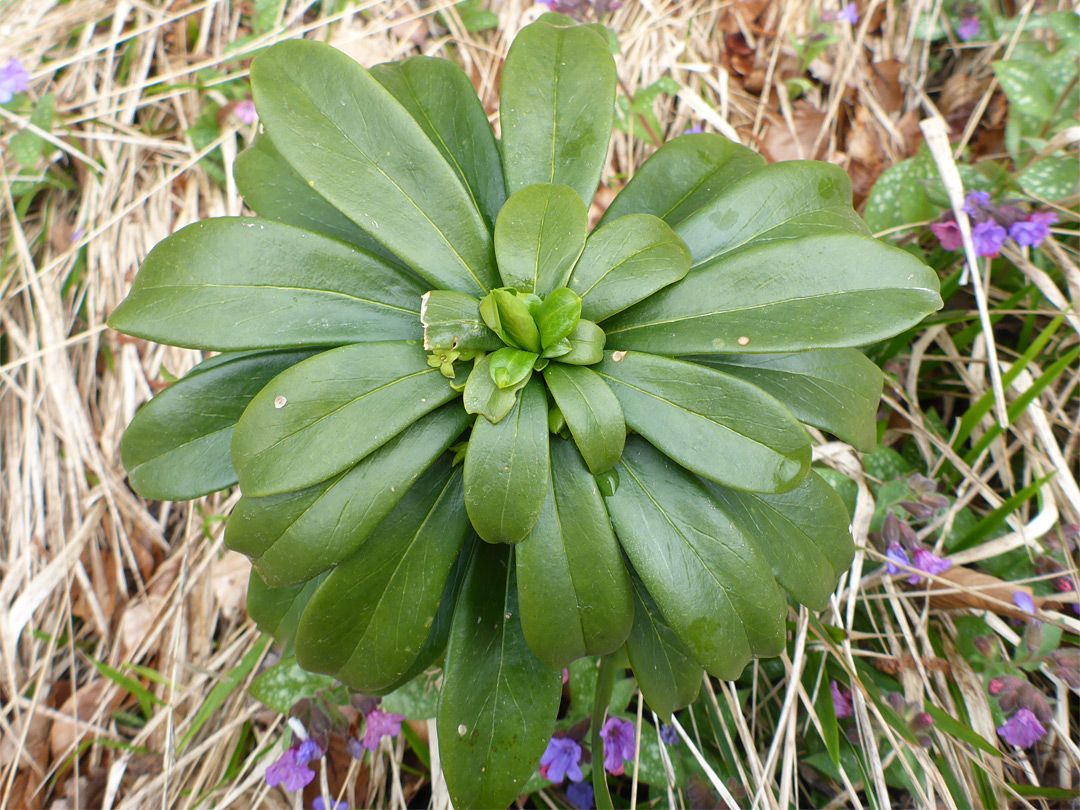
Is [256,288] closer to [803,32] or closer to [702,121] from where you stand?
[702,121]

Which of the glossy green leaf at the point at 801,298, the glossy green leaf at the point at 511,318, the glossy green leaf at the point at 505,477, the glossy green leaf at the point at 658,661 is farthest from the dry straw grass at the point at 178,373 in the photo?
the glossy green leaf at the point at 511,318

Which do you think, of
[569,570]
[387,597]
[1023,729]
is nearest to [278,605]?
[387,597]

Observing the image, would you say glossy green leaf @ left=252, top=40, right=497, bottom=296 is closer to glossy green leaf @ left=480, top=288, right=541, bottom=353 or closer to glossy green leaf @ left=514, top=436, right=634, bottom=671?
glossy green leaf @ left=480, top=288, right=541, bottom=353

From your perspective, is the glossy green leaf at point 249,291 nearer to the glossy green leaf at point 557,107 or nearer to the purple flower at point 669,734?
the glossy green leaf at point 557,107

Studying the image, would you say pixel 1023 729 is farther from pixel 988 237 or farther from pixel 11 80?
pixel 11 80

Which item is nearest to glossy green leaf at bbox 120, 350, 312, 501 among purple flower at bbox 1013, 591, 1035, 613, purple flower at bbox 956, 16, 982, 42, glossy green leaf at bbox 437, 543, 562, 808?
glossy green leaf at bbox 437, 543, 562, 808
